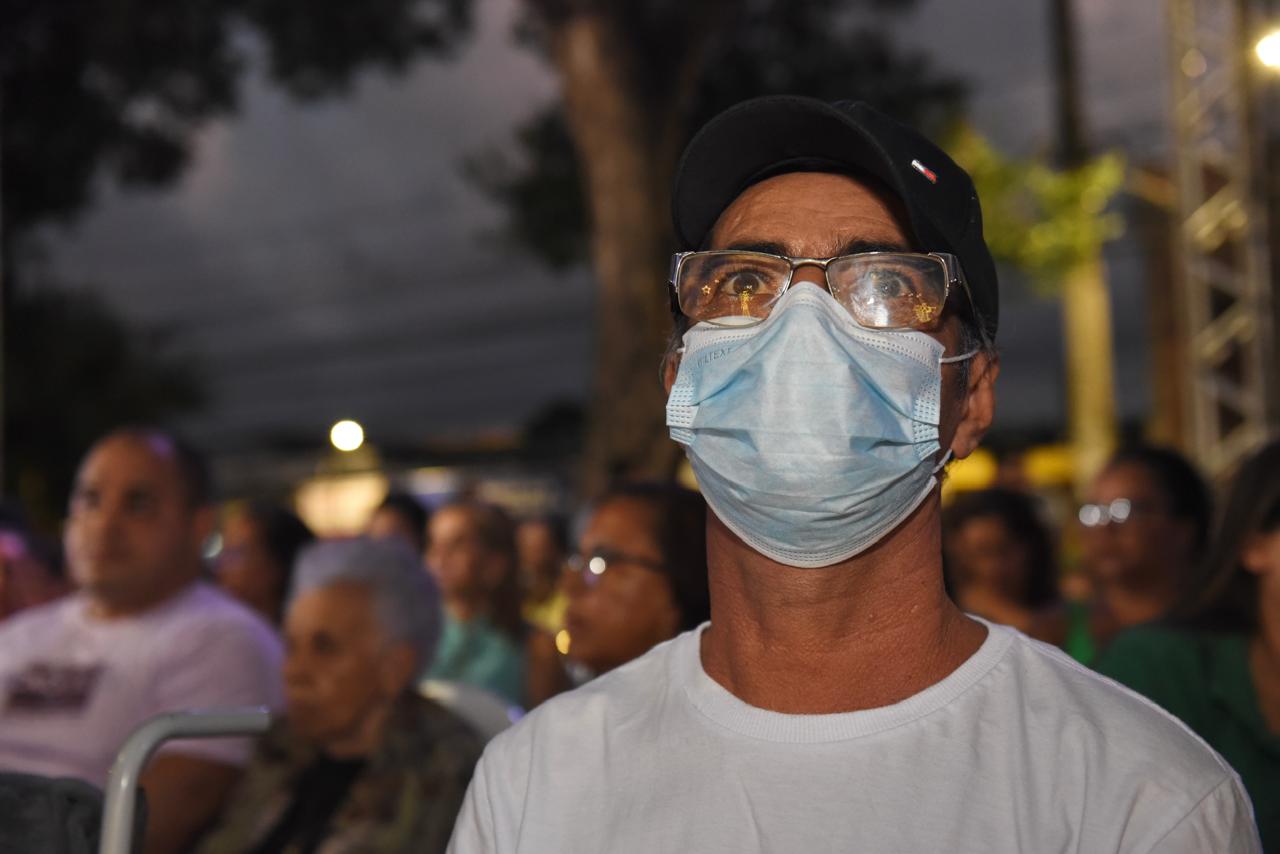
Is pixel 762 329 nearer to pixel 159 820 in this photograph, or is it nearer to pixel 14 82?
pixel 159 820

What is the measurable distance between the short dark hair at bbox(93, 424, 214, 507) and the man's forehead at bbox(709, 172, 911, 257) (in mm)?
3225

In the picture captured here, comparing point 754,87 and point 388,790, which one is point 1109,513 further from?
point 754,87

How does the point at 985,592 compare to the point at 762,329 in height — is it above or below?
below

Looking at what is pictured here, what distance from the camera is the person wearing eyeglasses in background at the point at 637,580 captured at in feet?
11.6

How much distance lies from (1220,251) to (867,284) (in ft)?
24.0

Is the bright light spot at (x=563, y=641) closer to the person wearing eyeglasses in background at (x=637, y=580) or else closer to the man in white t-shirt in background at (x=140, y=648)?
the person wearing eyeglasses in background at (x=637, y=580)

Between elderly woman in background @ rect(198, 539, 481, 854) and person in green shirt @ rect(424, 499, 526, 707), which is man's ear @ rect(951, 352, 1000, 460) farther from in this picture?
person in green shirt @ rect(424, 499, 526, 707)

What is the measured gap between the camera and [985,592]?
5.43 m

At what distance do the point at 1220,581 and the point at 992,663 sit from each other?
167cm

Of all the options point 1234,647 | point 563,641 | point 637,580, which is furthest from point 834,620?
point 563,641

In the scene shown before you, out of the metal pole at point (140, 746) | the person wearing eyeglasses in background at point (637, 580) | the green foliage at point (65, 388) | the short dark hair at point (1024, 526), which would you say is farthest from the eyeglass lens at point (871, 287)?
the green foliage at point (65, 388)

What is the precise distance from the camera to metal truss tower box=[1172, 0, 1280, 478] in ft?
26.3

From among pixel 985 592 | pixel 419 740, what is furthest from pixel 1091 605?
pixel 419 740

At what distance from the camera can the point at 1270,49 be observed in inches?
303
